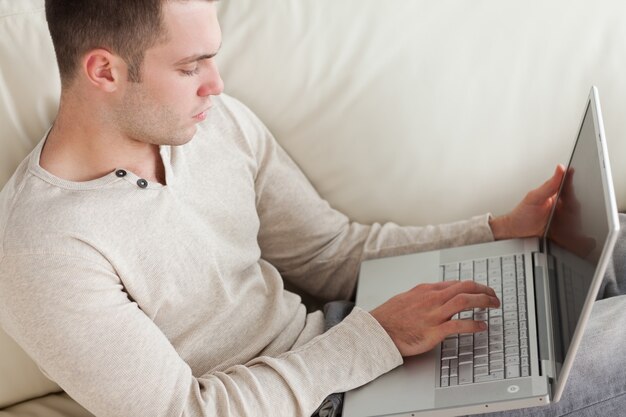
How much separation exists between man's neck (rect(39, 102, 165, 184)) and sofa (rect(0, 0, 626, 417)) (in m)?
0.34

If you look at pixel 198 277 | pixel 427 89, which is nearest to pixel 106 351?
pixel 198 277

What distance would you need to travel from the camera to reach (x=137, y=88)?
1208 millimetres

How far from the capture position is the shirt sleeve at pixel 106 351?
3.67ft

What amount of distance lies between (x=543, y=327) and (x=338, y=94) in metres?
0.52

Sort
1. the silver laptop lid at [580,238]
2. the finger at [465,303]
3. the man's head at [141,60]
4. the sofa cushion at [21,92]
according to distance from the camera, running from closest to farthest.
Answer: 1. the silver laptop lid at [580,238]
2. the man's head at [141,60]
3. the finger at [465,303]
4. the sofa cushion at [21,92]

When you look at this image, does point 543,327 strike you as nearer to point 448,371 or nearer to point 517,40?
point 448,371

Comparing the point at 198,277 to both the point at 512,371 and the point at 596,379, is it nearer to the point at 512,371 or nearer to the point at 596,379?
the point at 512,371

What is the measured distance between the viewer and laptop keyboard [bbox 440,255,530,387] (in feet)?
3.92

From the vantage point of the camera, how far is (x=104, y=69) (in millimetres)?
1184

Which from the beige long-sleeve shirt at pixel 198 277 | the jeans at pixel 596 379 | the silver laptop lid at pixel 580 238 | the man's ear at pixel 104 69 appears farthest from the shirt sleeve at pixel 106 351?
the silver laptop lid at pixel 580 238

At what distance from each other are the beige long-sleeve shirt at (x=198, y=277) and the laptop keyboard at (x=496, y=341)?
85mm

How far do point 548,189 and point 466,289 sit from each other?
24cm

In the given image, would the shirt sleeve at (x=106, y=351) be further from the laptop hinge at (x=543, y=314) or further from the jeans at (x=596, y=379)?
the laptop hinge at (x=543, y=314)

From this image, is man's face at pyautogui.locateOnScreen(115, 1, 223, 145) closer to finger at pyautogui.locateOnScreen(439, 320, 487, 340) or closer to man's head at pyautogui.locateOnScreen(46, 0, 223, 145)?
man's head at pyautogui.locateOnScreen(46, 0, 223, 145)
